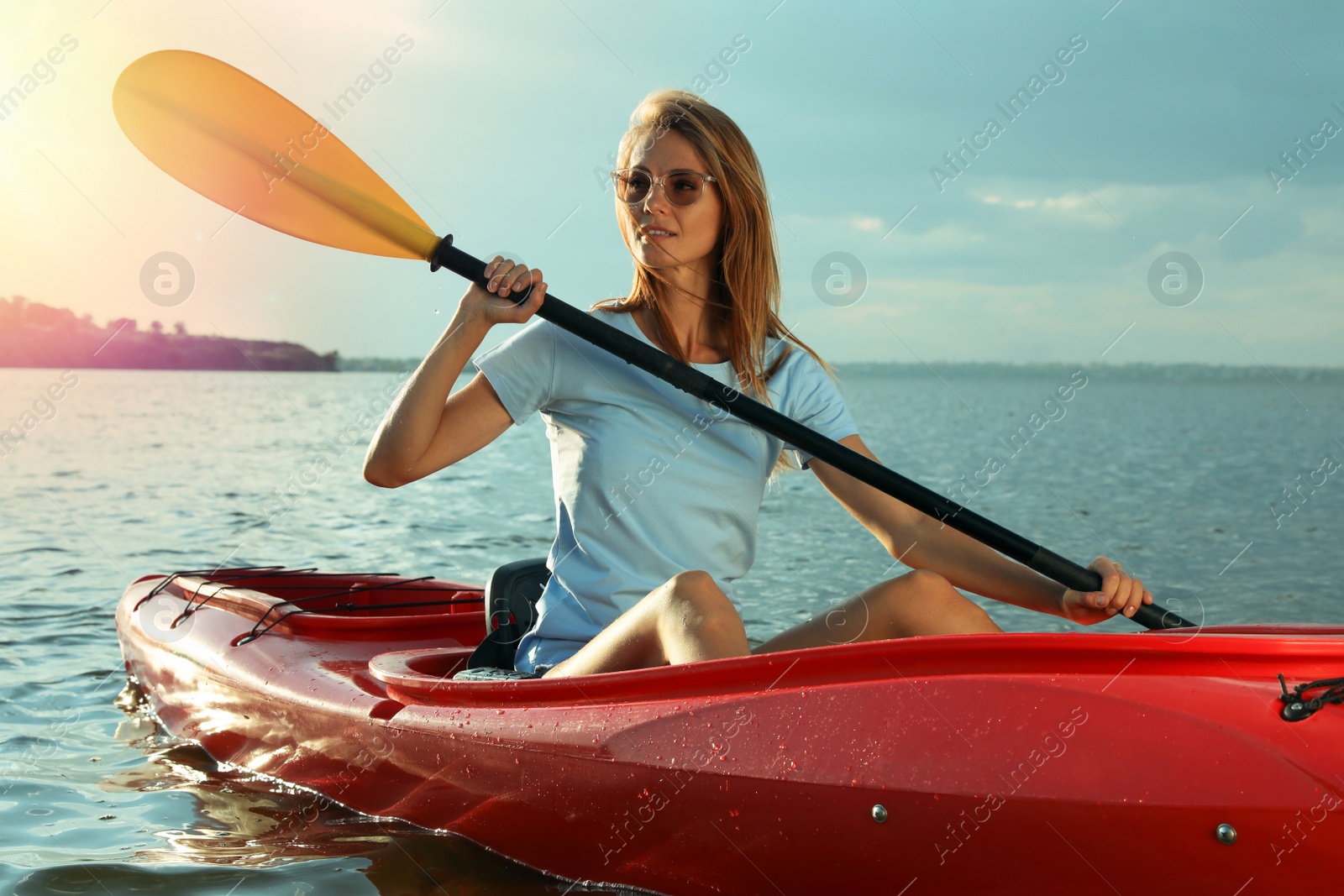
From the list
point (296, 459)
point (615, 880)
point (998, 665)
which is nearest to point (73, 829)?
point (615, 880)

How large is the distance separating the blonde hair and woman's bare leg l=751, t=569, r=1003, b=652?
0.49m

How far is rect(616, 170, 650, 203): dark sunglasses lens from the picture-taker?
2289 millimetres

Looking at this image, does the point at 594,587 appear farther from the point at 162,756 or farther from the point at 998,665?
the point at 162,756

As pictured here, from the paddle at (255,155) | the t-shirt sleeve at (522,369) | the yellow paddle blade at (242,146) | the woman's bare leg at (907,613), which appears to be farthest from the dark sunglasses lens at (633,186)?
the woman's bare leg at (907,613)

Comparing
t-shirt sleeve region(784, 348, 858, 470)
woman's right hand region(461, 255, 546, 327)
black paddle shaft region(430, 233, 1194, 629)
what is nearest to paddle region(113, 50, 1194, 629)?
woman's right hand region(461, 255, 546, 327)

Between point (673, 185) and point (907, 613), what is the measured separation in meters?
1.01

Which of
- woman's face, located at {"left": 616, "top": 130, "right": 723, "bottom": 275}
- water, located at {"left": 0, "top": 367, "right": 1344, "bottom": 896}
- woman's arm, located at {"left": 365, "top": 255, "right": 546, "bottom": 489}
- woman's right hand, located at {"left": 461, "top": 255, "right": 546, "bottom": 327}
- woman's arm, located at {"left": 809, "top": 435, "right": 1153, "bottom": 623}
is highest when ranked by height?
woman's face, located at {"left": 616, "top": 130, "right": 723, "bottom": 275}

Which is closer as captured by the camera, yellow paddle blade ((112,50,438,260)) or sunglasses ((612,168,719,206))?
sunglasses ((612,168,719,206))

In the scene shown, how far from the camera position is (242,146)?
2.78 m

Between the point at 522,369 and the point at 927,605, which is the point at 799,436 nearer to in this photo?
the point at 927,605

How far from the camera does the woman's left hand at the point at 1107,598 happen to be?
6.75 feet

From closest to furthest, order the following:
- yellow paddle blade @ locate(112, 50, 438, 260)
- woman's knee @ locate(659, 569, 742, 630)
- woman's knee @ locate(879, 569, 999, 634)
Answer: woman's knee @ locate(659, 569, 742, 630)
woman's knee @ locate(879, 569, 999, 634)
yellow paddle blade @ locate(112, 50, 438, 260)

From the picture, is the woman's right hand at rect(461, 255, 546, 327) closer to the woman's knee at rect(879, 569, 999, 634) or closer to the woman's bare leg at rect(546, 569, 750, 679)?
the woman's bare leg at rect(546, 569, 750, 679)

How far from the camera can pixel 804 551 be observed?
7066 mm
